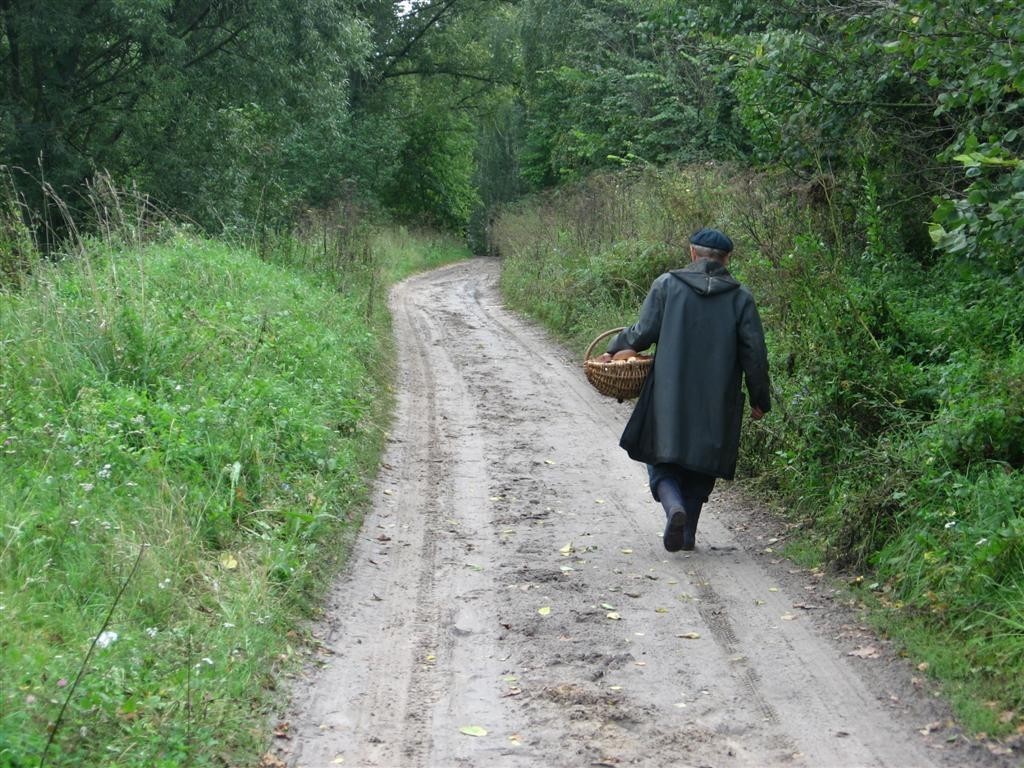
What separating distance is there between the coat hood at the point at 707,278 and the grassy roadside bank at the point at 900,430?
1.37 metres

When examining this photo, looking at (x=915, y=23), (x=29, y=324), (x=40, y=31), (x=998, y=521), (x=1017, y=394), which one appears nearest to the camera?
(x=998, y=521)

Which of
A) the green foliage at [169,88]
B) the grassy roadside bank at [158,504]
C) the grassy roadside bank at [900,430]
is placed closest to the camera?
the grassy roadside bank at [158,504]

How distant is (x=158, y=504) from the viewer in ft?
20.2

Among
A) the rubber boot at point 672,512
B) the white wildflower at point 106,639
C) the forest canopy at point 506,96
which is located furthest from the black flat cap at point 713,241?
the white wildflower at point 106,639

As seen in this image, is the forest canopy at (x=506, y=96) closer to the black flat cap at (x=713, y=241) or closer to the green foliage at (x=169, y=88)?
the green foliage at (x=169, y=88)

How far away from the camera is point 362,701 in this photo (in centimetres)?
494

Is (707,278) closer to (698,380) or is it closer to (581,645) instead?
(698,380)

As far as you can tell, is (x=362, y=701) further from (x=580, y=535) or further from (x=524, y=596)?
(x=580, y=535)

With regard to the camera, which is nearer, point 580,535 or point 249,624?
point 249,624

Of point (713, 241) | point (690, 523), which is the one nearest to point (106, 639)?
point (690, 523)

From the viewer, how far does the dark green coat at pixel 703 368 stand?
275 inches

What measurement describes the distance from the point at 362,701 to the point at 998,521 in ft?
11.2

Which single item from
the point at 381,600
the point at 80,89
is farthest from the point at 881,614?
the point at 80,89

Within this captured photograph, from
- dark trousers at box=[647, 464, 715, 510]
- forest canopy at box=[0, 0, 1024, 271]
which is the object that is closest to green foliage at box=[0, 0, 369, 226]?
forest canopy at box=[0, 0, 1024, 271]
